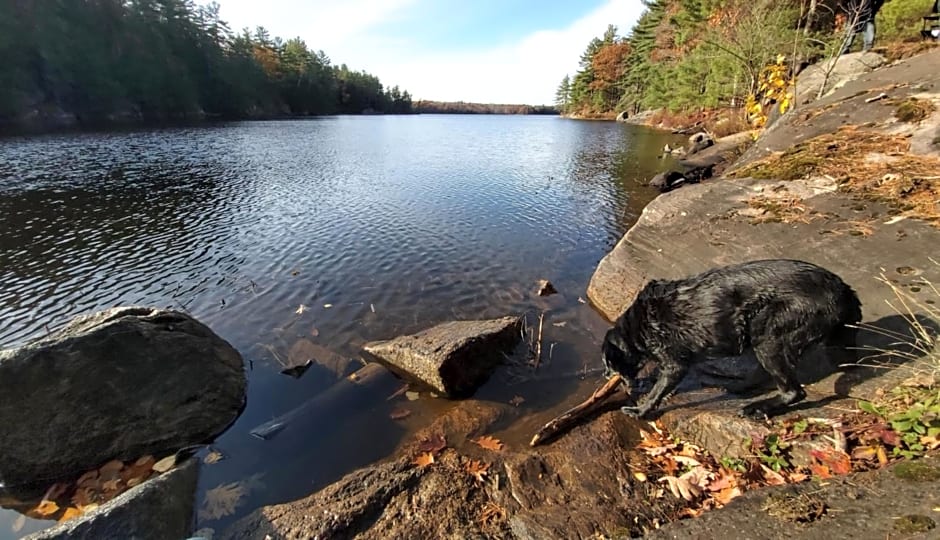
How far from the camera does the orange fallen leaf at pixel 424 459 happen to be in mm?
5025

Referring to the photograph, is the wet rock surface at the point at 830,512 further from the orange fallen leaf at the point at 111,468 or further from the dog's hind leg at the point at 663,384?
the orange fallen leaf at the point at 111,468

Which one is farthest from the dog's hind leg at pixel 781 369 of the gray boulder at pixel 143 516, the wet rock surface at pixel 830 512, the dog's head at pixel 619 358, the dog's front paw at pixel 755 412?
the gray boulder at pixel 143 516

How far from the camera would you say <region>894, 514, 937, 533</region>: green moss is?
2.37 m

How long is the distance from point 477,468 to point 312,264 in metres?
9.10

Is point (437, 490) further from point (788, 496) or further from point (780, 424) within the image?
point (780, 424)

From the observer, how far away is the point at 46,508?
4.92 metres

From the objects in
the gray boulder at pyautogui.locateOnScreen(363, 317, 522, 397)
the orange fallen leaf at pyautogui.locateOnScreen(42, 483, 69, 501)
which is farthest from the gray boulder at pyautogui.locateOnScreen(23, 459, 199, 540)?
the gray boulder at pyautogui.locateOnScreen(363, 317, 522, 397)

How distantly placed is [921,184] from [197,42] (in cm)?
11566

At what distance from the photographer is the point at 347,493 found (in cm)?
449

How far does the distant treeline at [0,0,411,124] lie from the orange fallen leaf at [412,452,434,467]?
74776mm

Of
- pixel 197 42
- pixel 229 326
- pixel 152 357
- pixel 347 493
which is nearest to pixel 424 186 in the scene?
pixel 229 326

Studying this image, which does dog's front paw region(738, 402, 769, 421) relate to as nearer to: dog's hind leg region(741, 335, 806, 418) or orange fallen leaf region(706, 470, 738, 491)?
dog's hind leg region(741, 335, 806, 418)

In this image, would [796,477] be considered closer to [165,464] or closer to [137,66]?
[165,464]

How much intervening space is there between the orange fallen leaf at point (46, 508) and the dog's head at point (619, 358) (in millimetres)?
7041
